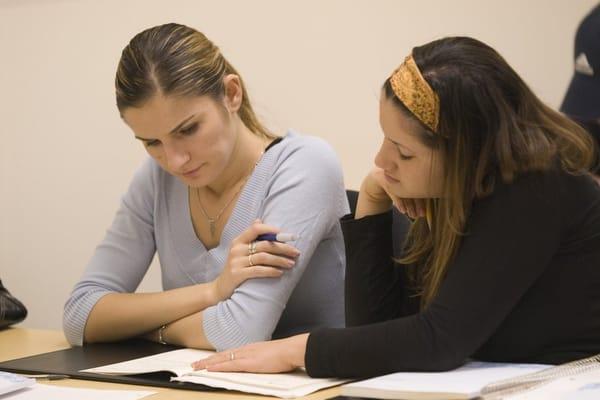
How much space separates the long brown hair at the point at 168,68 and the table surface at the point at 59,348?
525 millimetres

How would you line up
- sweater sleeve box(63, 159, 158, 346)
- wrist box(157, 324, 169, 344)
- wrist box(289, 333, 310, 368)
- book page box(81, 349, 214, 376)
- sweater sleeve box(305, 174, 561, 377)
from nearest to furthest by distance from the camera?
sweater sleeve box(305, 174, 561, 377), wrist box(289, 333, 310, 368), book page box(81, 349, 214, 376), wrist box(157, 324, 169, 344), sweater sleeve box(63, 159, 158, 346)

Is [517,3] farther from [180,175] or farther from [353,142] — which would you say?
[180,175]

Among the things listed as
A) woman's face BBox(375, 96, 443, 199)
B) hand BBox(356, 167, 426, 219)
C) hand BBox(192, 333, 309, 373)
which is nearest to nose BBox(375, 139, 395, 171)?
woman's face BBox(375, 96, 443, 199)

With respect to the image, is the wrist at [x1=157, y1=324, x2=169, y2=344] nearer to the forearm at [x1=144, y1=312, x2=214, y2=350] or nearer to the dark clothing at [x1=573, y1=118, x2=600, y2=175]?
the forearm at [x1=144, y1=312, x2=214, y2=350]

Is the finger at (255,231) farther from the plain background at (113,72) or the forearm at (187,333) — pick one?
the plain background at (113,72)

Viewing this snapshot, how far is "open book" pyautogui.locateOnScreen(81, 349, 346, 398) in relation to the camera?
117 centimetres

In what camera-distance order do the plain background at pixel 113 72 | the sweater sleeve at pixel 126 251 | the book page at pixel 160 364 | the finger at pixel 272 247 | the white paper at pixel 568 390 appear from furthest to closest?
the plain background at pixel 113 72
the sweater sleeve at pixel 126 251
the finger at pixel 272 247
the book page at pixel 160 364
the white paper at pixel 568 390

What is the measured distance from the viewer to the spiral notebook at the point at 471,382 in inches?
39.3

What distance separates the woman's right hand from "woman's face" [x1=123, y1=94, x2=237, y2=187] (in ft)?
0.56

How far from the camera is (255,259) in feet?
5.08

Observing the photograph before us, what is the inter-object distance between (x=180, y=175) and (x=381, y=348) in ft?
2.12

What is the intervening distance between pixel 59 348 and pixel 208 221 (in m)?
0.40

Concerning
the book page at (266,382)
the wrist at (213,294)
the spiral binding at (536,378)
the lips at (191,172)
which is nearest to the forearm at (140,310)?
the wrist at (213,294)

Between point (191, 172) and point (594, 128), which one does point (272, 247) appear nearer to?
point (191, 172)
